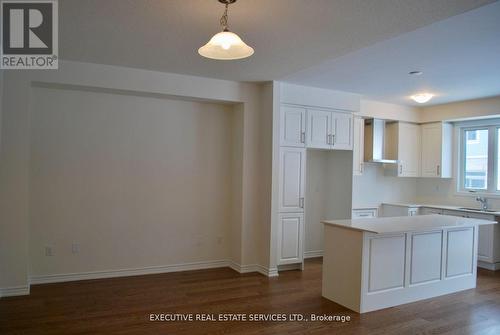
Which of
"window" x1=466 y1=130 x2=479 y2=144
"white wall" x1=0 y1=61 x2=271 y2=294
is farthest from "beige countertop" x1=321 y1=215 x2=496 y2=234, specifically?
"window" x1=466 y1=130 x2=479 y2=144

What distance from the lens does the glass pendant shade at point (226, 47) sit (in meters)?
2.46

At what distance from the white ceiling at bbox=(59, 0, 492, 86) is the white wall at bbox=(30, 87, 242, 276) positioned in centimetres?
81

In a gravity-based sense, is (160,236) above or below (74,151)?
below

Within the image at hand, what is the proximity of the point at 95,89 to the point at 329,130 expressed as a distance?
3.41 metres

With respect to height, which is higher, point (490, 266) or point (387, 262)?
point (387, 262)

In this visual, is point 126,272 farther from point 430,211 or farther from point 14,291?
point 430,211

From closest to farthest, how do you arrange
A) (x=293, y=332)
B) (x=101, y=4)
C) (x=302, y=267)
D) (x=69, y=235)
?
(x=101, y=4), (x=293, y=332), (x=69, y=235), (x=302, y=267)

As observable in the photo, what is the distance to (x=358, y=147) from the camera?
6320 mm

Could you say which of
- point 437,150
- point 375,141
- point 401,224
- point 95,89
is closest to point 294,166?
point 401,224

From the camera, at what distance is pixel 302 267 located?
552 centimetres

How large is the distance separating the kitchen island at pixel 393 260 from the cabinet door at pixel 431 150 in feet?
7.95

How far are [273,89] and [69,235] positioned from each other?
3.31 metres

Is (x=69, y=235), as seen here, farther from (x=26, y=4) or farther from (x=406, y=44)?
(x=406, y=44)

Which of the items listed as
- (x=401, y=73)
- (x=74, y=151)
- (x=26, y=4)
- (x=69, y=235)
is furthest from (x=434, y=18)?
(x=69, y=235)
